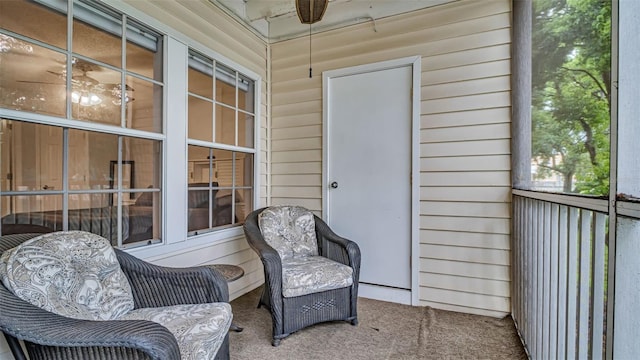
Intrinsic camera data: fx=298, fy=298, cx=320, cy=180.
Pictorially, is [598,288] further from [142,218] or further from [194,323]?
[142,218]

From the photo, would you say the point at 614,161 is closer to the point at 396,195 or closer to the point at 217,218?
the point at 396,195

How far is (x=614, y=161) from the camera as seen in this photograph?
2.95 ft

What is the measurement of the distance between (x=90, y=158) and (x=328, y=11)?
8.15 feet

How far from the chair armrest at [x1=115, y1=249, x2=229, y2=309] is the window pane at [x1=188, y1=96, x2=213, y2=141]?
Answer: 4.04 feet

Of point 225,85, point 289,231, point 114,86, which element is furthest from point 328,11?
point 289,231

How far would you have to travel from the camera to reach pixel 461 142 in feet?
8.59

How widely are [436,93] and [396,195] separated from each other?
1.00 m

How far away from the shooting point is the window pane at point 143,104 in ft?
6.71

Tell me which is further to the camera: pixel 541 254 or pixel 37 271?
pixel 541 254

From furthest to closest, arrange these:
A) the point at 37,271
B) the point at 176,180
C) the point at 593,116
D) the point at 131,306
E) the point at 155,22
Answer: the point at 593,116
the point at 176,180
the point at 155,22
the point at 131,306
the point at 37,271

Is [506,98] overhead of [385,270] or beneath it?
overhead

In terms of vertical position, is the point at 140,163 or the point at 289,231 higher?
the point at 140,163

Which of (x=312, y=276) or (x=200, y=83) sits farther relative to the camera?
(x=200, y=83)

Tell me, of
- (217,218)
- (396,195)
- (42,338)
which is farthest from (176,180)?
(396,195)
